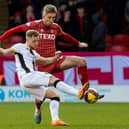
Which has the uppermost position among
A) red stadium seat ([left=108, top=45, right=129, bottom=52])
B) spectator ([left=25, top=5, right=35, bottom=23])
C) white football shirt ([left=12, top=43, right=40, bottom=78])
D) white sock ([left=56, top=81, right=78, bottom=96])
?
spectator ([left=25, top=5, right=35, bottom=23])

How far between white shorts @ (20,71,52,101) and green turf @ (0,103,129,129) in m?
0.56

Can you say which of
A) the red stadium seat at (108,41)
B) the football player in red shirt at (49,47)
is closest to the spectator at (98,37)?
the red stadium seat at (108,41)

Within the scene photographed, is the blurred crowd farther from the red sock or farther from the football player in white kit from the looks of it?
the football player in white kit

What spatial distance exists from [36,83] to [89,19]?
26.4 feet

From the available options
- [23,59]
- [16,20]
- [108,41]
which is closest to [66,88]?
[23,59]

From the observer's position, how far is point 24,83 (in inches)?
435

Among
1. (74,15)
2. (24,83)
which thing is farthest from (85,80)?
(74,15)

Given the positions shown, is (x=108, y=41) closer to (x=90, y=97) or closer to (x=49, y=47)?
(x=49, y=47)

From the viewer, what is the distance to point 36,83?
1103 centimetres

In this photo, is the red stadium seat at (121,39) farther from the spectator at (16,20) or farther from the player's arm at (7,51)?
the player's arm at (7,51)

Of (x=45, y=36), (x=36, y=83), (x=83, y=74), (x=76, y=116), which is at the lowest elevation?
(x=76, y=116)

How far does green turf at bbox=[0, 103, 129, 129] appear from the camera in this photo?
11.4 m

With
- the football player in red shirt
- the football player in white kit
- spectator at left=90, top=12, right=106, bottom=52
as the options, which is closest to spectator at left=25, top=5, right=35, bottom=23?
spectator at left=90, top=12, right=106, bottom=52

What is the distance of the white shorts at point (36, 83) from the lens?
1101 cm
